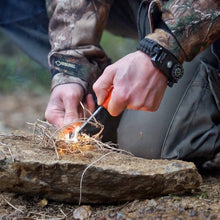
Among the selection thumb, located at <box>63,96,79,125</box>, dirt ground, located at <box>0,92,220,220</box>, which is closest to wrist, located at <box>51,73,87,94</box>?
thumb, located at <box>63,96,79,125</box>

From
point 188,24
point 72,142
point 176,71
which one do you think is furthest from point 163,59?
point 72,142

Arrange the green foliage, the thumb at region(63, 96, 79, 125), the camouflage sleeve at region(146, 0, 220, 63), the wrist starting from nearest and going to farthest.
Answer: the camouflage sleeve at region(146, 0, 220, 63)
the thumb at region(63, 96, 79, 125)
the wrist
the green foliage

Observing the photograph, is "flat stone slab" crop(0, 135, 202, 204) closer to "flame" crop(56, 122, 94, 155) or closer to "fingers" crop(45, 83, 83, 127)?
"flame" crop(56, 122, 94, 155)

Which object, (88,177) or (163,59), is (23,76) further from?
(88,177)

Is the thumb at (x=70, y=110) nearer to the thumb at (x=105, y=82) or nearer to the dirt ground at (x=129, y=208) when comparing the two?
the thumb at (x=105, y=82)

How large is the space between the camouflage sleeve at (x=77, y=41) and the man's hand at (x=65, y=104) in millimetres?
85

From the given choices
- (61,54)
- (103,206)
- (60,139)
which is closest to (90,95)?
(61,54)

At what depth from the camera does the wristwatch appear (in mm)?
1919

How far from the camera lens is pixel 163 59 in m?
1.93

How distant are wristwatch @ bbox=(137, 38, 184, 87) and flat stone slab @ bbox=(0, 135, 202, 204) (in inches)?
18.1

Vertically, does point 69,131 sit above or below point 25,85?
above

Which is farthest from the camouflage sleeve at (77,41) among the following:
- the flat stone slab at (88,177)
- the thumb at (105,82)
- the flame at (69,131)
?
the flat stone slab at (88,177)

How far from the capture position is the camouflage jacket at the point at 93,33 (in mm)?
2061

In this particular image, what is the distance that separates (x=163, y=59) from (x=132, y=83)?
0.20 metres
